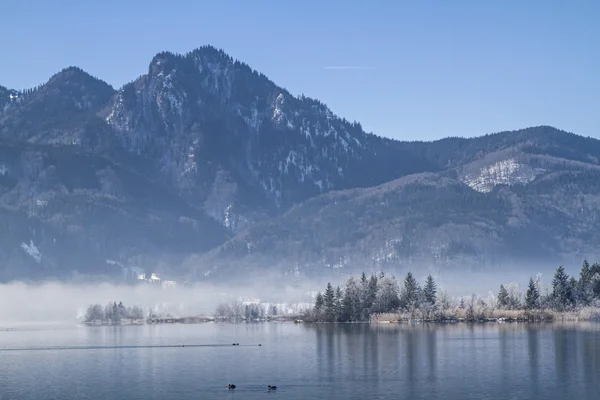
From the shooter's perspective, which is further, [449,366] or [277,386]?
[449,366]

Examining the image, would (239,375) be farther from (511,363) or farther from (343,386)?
(511,363)

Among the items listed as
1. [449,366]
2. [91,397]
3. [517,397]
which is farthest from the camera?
[449,366]

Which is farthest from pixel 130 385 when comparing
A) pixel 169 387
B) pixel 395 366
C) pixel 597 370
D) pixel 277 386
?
pixel 597 370

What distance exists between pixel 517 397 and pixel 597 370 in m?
33.9

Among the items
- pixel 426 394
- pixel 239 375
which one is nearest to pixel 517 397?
pixel 426 394

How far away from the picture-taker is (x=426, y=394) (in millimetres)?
157000

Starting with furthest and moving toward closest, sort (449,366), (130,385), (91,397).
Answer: (449,366) → (130,385) → (91,397)

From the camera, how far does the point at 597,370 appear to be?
181m

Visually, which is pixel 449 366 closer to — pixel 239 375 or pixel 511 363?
pixel 511 363

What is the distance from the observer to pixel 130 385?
178 meters

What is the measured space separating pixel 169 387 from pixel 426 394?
133 feet

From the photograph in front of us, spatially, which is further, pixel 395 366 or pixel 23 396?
pixel 395 366

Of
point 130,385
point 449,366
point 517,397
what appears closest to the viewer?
point 517,397

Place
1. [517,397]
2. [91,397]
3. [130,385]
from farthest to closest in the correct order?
1. [130,385]
2. [91,397]
3. [517,397]
